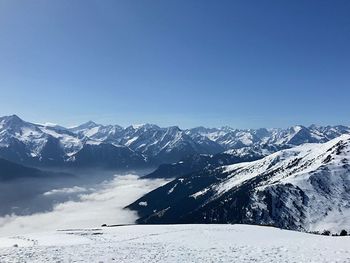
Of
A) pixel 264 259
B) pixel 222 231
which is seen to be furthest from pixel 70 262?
pixel 222 231

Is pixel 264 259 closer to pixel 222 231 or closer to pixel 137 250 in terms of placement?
pixel 137 250

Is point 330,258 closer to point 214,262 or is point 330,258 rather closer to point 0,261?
point 214,262

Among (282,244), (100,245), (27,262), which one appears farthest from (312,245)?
(27,262)

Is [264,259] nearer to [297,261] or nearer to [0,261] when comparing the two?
[297,261]

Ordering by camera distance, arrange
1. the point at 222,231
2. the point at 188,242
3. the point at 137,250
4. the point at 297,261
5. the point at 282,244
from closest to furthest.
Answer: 1. the point at 297,261
2. the point at 137,250
3. the point at 282,244
4. the point at 188,242
5. the point at 222,231

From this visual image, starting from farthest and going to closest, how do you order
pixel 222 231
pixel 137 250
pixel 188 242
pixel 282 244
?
1. pixel 222 231
2. pixel 188 242
3. pixel 282 244
4. pixel 137 250

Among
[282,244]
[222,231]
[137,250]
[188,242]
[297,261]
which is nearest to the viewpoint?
[297,261]

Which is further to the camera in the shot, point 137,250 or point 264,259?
point 137,250

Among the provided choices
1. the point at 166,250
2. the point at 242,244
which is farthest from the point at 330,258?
the point at 166,250

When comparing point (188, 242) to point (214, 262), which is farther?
point (188, 242)
